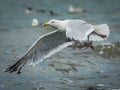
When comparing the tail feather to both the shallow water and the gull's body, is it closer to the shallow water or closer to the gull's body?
the gull's body

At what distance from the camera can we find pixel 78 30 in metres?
7.64

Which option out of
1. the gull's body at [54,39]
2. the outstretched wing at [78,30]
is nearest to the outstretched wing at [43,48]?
the gull's body at [54,39]

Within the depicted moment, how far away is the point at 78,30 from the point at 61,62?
9.54 ft

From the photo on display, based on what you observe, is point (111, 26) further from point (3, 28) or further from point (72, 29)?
point (72, 29)

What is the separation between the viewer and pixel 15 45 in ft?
41.0

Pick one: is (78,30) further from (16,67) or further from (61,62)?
(61,62)

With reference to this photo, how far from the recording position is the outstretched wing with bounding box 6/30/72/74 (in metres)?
8.29

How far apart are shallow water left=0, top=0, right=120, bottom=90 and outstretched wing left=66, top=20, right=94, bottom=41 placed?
1175 millimetres

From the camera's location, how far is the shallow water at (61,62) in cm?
855

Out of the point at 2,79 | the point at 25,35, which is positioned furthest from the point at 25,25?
the point at 2,79

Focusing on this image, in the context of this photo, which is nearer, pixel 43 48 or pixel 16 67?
pixel 16 67

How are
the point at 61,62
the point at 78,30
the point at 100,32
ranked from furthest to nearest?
1. the point at 61,62
2. the point at 100,32
3. the point at 78,30

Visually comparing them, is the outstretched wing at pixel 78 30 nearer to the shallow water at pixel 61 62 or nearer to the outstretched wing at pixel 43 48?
the outstretched wing at pixel 43 48

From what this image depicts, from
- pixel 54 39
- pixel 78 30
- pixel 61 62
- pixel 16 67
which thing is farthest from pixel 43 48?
pixel 61 62
